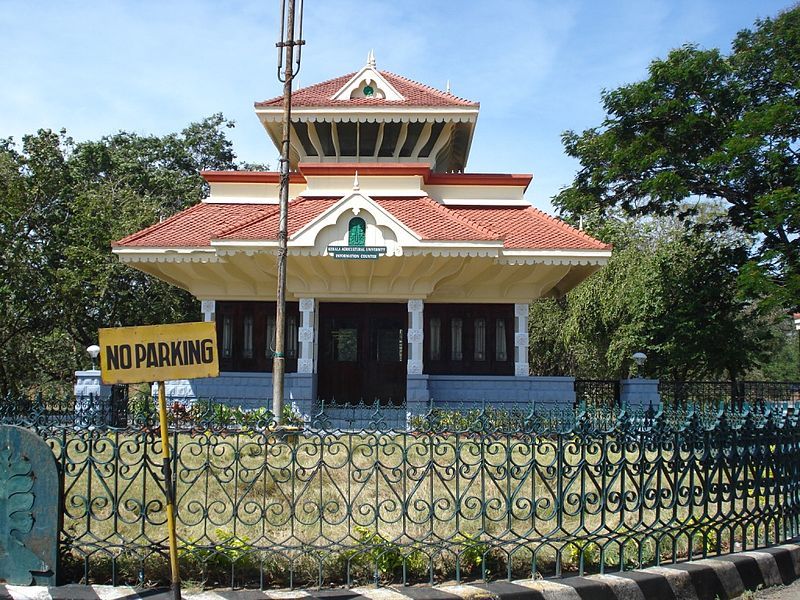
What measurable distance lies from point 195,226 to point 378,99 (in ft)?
18.6

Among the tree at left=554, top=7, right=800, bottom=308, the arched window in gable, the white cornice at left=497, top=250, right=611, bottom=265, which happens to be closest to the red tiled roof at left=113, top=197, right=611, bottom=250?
the white cornice at left=497, top=250, right=611, bottom=265

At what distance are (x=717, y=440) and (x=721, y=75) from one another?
18.9 meters

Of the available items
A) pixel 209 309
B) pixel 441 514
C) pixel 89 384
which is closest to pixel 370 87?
pixel 209 309

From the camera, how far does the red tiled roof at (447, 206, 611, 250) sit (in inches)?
562

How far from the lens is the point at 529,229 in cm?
1524

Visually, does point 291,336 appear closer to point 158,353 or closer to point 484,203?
point 484,203

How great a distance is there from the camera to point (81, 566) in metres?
5.16

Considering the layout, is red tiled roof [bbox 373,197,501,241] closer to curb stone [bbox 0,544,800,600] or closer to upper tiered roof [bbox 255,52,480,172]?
upper tiered roof [bbox 255,52,480,172]

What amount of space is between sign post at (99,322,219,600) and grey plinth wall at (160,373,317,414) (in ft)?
31.1

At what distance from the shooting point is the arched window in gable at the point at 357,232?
13477mm

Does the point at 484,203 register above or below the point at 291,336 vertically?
above

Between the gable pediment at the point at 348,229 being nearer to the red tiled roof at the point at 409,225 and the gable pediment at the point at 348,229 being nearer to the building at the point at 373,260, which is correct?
the building at the point at 373,260

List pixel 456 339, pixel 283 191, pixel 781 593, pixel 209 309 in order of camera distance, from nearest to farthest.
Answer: pixel 781 593 < pixel 283 191 < pixel 209 309 < pixel 456 339

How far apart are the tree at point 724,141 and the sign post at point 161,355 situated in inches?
700
